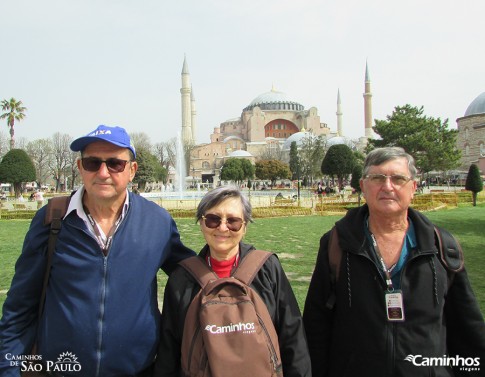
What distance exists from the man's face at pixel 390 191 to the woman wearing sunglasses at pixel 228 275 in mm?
610

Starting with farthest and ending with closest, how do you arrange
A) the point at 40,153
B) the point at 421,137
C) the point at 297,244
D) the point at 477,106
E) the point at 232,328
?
the point at 40,153 < the point at 477,106 < the point at 421,137 < the point at 297,244 < the point at 232,328

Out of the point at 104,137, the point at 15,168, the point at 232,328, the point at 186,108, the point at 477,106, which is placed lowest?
the point at 232,328

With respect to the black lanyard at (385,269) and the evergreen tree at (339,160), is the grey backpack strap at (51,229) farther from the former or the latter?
the evergreen tree at (339,160)

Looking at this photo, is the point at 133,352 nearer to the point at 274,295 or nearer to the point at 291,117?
the point at 274,295

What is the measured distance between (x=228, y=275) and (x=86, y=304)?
67 centimetres

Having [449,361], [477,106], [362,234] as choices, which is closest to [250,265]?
[362,234]

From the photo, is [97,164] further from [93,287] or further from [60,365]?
[60,365]

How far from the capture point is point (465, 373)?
1.95 m

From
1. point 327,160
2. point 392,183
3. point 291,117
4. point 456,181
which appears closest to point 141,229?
point 392,183

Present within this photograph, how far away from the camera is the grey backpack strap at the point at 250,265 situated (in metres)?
1.81

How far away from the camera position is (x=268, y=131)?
85438 millimetres

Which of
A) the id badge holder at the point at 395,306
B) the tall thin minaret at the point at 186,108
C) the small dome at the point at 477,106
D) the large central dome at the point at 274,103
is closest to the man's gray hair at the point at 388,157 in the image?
the id badge holder at the point at 395,306

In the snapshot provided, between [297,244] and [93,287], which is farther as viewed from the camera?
[297,244]

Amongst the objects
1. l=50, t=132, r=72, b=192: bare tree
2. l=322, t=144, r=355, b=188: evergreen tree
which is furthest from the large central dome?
l=322, t=144, r=355, b=188: evergreen tree
